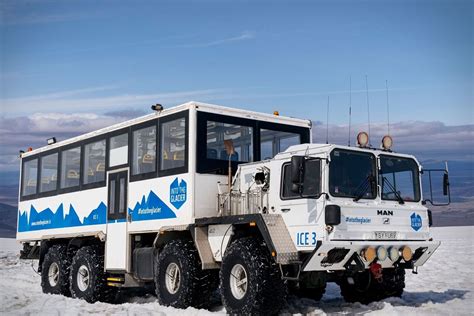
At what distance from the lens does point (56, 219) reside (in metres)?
15.5

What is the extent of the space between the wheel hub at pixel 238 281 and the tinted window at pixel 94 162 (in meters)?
5.23

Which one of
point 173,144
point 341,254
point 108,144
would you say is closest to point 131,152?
point 108,144

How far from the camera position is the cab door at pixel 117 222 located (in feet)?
A: 41.5

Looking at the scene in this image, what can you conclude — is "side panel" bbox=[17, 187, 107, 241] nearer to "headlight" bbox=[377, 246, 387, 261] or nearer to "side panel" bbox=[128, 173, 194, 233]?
"side panel" bbox=[128, 173, 194, 233]

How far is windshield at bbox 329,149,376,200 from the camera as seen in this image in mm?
9094

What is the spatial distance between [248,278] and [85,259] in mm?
5816

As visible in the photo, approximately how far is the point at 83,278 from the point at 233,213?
511 cm

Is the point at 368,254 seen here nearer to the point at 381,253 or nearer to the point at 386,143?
the point at 381,253

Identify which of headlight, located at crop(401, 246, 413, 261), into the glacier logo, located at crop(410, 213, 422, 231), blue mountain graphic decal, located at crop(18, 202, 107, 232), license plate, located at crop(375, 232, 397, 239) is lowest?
headlight, located at crop(401, 246, 413, 261)

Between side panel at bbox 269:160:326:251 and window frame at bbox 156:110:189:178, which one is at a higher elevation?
window frame at bbox 156:110:189:178

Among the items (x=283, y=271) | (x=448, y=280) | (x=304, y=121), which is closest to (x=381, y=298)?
(x=283, y=271)

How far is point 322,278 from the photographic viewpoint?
31.4 feet

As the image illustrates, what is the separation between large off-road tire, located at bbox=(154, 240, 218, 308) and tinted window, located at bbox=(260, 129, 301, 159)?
2431 millimetres

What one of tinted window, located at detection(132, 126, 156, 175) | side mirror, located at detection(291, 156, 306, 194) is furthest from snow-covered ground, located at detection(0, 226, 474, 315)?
tinted window, located at detection(132, 126, 156, 175)
